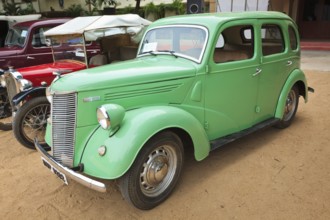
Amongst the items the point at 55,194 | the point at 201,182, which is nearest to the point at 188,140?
the point at 201,182

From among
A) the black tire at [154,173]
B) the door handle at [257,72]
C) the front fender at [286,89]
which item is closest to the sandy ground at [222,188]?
the black tire at [154,173]

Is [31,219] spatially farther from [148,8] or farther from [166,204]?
[148,8]

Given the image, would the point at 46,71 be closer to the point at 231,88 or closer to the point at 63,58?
the point at 63,58

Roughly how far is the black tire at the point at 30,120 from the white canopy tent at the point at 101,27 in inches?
59.9

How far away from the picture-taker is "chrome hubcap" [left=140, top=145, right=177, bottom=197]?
2893 mm

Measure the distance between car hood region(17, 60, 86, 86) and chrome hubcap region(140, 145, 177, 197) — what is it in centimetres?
313

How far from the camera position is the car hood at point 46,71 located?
5.24 m

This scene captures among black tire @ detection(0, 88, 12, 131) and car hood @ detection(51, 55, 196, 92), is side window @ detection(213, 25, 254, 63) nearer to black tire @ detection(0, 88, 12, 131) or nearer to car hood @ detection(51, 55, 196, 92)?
car hood @ detection(51, 55, 196, 92)

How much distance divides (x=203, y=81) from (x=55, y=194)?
209cm

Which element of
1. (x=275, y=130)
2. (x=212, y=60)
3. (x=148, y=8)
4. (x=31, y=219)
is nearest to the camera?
(x=31, y=219)

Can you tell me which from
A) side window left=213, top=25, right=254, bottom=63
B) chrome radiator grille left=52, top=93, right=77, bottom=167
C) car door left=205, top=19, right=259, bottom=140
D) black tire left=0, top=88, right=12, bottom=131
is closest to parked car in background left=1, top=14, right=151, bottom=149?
black tire left=0, top=88, right=12, bottom=131

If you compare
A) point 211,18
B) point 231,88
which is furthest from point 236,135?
point 211,18

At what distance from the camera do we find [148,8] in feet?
75.3

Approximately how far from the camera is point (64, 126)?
113 inches
